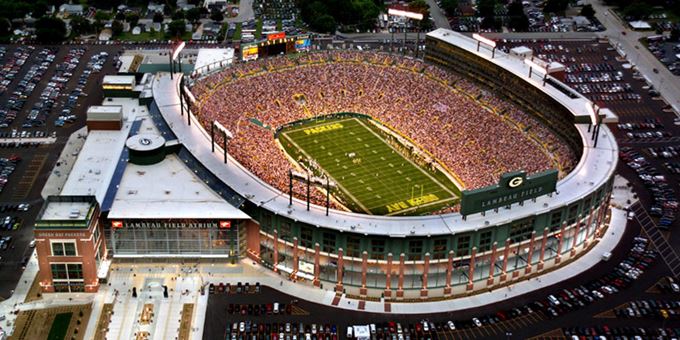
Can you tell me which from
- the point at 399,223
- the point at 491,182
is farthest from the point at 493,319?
the point at 491,182

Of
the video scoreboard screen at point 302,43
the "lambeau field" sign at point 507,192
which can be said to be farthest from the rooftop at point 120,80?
the "lambeau field" sign at point 507,192

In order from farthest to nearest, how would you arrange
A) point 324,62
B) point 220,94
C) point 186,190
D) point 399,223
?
point 324,62, point 220,94, point 186,190, point 399,223

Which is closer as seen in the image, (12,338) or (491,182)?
(12,338)

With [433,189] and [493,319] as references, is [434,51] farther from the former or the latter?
[493,319]

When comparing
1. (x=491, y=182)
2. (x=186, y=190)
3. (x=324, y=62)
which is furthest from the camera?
(x=324, y=62)

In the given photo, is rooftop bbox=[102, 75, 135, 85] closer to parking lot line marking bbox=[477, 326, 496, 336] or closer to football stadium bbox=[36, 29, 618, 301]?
football stadium bbox=[36, 29, 618, 301]

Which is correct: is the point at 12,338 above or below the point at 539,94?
below

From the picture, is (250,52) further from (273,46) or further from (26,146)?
(26,146)
